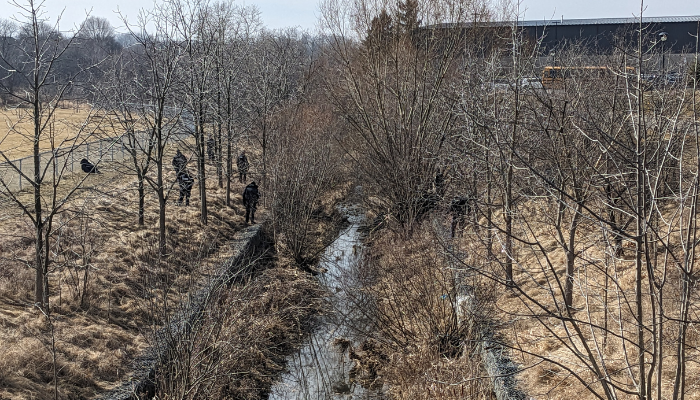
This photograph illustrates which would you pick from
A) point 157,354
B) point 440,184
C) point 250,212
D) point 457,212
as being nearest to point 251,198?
point 250,212

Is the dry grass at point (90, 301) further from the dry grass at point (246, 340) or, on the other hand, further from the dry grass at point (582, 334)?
the dry grass at point (582, 334)

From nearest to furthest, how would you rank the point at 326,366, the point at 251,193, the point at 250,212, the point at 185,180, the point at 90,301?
the point at 90,301, the point at 326,366, the point at 185,180, the point at 251,193, the point at 250,212

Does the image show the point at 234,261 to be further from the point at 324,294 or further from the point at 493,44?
the point at 493,44

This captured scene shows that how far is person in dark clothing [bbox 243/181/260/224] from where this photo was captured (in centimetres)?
1875

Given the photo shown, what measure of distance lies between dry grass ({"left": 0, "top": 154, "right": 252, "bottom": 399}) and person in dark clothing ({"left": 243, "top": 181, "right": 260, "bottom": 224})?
6.46ft

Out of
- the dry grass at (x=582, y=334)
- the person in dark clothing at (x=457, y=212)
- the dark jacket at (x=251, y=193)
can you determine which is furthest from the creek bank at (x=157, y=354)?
the dark jacket at (x=251, y=193)

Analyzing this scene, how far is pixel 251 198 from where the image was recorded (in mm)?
18953

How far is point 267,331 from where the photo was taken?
12672 millimetres

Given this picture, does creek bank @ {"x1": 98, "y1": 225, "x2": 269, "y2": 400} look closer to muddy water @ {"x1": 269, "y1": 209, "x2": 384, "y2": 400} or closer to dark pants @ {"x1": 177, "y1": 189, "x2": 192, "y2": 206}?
muddy water @ {"x1": 269, "y1": 209, "x2": 384, "y2": 400}

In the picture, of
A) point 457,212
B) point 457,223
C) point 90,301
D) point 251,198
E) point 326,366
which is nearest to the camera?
point 90,301

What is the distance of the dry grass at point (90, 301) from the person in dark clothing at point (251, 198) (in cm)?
197

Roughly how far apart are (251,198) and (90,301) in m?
8.04

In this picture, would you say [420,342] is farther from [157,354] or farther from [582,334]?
[582,334]

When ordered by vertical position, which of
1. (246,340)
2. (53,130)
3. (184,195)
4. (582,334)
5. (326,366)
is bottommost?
(326,366)
